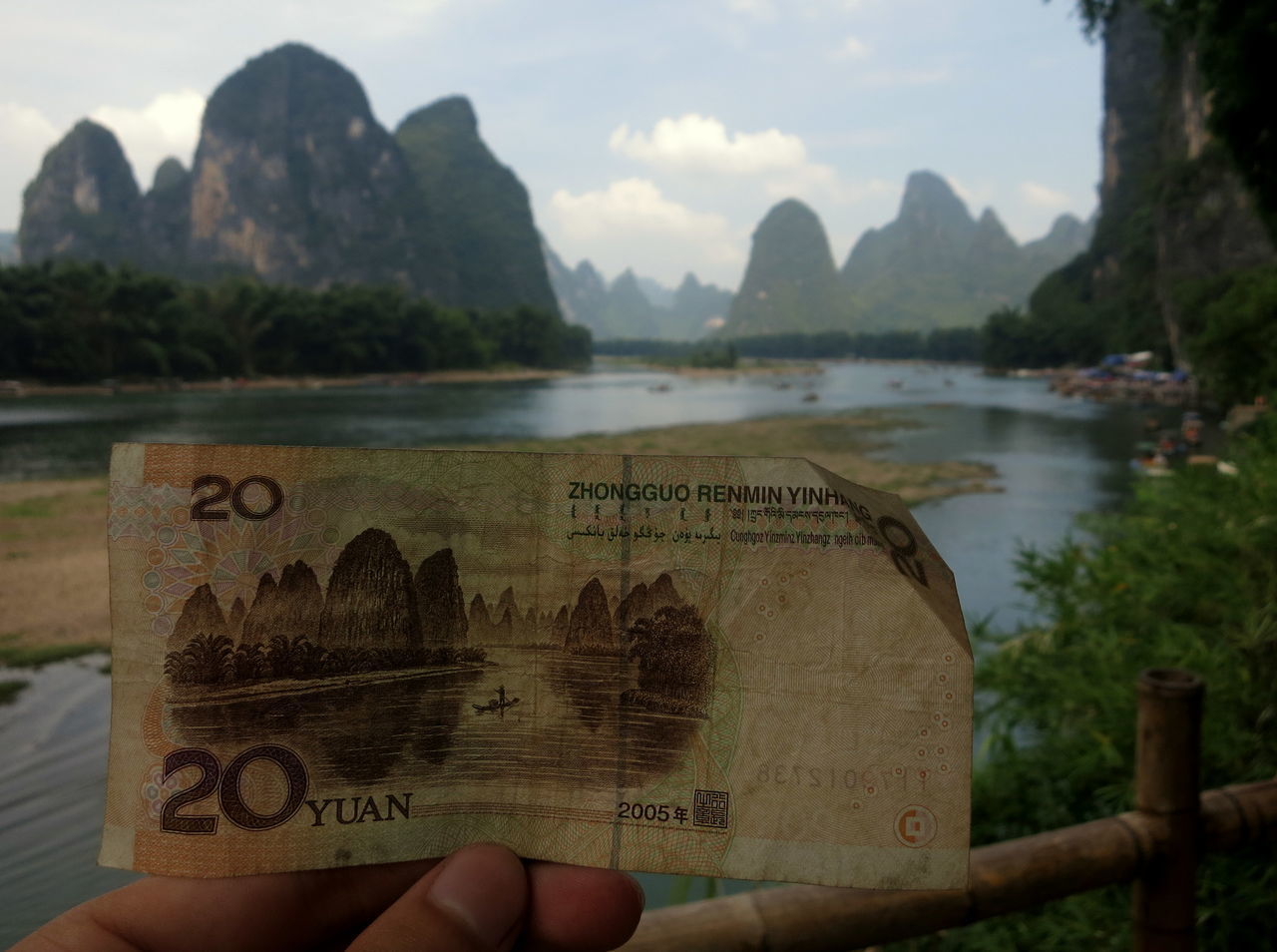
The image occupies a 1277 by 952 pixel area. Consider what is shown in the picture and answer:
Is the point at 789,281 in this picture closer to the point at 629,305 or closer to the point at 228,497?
the point at 629,305

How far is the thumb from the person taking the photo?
19.1 inches

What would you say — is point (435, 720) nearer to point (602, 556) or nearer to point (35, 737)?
point (602, 556)

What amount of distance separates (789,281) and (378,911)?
252 feet

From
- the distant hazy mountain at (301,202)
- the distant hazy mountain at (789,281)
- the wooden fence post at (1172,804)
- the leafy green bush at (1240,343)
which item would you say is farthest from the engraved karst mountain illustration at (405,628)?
the distant hazy mountain at (789,281)

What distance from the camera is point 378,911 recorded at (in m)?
A: 0.56

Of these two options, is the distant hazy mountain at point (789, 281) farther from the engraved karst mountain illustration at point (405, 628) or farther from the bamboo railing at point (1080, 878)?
the engraved karst mountain illustration at point (405, 628)

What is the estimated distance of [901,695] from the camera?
54 centimetres

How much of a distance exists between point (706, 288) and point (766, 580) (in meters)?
105

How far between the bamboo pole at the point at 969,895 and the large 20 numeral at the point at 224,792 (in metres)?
0.56

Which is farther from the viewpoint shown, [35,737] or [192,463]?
[35,737]

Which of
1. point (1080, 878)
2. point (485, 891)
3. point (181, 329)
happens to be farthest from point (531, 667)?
point (181, 329)

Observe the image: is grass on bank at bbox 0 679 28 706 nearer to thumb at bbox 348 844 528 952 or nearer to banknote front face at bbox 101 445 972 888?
banknote front face at bbox 101 445 972 888

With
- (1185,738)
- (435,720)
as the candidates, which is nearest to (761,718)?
(435,720)

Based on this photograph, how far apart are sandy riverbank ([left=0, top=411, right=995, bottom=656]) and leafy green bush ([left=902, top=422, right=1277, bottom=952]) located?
78 cm
